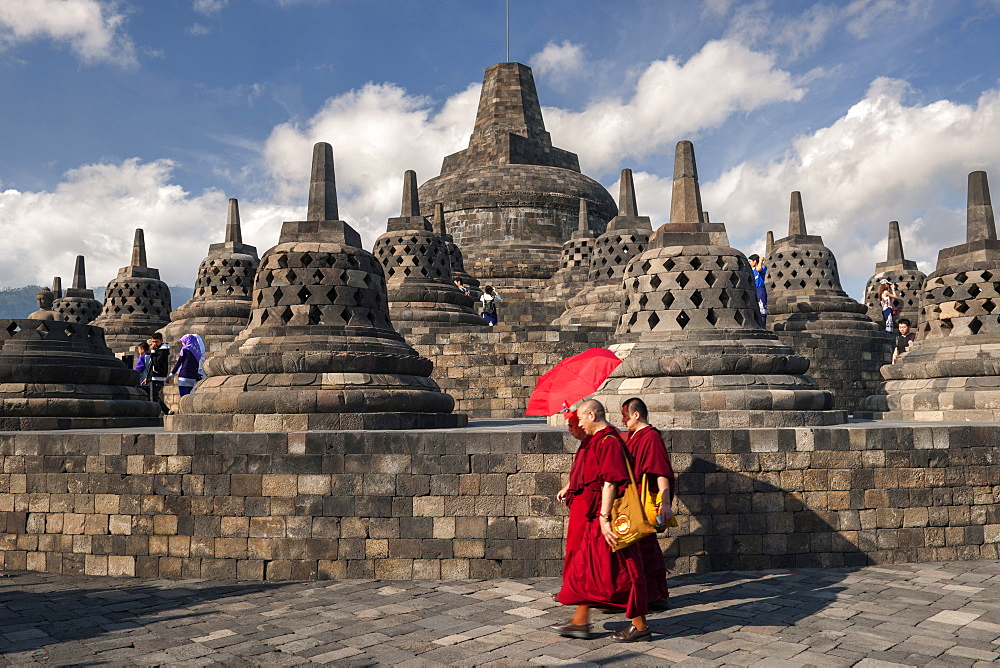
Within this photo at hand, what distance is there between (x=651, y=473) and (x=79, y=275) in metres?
27.7

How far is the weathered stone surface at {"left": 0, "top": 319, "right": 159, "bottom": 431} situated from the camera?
30.8ft

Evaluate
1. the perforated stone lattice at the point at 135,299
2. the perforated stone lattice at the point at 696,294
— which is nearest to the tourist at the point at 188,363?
the perforated stone lattice at the point at 696,294

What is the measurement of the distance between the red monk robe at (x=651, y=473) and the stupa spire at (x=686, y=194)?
16.4 feet

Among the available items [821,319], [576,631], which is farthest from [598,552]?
[821,319]

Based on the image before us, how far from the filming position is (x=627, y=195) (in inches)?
872

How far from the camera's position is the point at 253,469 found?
6672 mm

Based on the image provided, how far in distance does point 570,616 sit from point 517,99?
32.2 m

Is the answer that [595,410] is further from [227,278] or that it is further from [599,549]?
[227,278]

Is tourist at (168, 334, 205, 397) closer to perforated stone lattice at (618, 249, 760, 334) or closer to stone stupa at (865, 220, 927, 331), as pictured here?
perforated stone lattice at (618, 249, 760, 334)

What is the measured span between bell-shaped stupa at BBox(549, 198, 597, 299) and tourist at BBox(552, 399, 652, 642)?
17341mm

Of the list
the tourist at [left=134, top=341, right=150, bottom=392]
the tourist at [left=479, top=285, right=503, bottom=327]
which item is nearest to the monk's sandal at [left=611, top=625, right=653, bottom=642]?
the tourist at [left=134, top=341, right=150, bottom=392]

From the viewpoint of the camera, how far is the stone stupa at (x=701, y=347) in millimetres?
8133

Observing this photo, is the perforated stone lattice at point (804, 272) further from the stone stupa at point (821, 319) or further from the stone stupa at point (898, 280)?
the stone stupa at point (898, 280)

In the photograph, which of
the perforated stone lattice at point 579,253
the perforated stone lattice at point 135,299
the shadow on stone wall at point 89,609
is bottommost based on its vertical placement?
the shadow on stone wall at point 89,609
